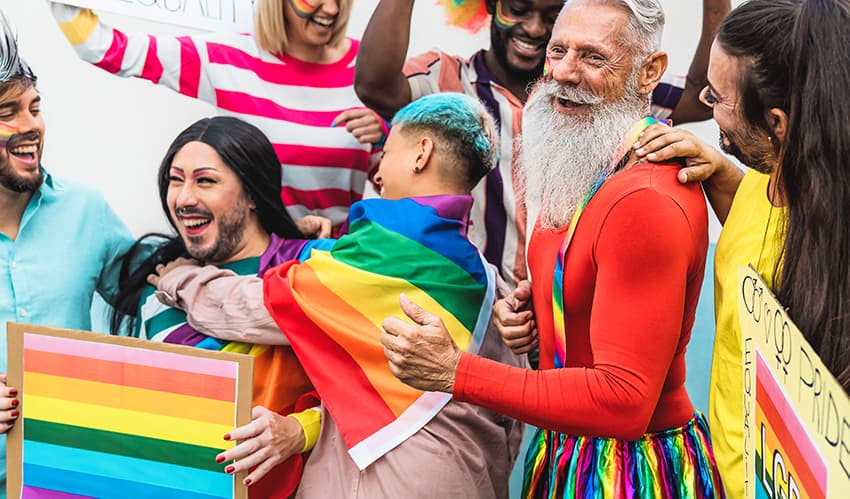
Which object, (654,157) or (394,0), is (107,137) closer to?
(394,0)

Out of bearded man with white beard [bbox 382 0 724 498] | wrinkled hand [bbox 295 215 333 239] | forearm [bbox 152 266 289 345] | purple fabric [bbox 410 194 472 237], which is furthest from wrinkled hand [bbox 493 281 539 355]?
wrinkled hand [bbox 295 215 333 239]

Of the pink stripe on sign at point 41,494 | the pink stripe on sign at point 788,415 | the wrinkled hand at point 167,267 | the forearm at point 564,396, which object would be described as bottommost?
the pink stripe on sign at point 41,494

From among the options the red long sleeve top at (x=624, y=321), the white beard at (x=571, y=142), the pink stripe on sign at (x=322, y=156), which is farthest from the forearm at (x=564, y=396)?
the pink stripe on sign at (x=322, y=156)

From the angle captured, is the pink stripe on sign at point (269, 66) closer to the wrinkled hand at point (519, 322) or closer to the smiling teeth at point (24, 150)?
the smiling teeth at point (24, 150)

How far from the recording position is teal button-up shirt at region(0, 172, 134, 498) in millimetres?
2480

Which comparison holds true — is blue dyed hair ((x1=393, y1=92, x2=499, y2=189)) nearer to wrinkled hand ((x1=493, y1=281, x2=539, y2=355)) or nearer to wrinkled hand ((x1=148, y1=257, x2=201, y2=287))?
wrinkled hand ((x1=493, y1=281, x2=539, y2=355))

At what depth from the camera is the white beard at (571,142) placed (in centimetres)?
182

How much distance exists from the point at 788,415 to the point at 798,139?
0.40 metres

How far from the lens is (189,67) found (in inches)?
106

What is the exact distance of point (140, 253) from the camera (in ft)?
8.70

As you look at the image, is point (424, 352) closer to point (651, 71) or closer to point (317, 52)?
point (651, 71)

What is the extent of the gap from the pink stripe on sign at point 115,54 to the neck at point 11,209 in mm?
435

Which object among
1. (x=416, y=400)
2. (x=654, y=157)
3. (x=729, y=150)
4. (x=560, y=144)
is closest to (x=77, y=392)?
(x=416, y=400)

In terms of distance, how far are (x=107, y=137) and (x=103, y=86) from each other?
0.50 feet
